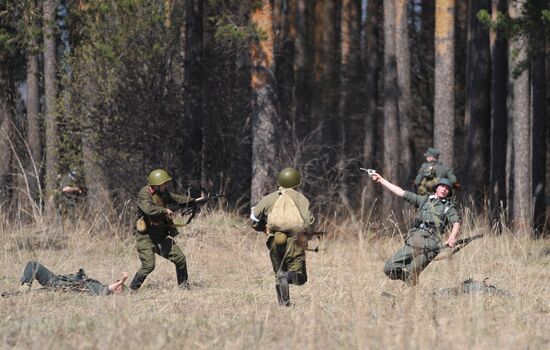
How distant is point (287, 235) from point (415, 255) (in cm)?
141

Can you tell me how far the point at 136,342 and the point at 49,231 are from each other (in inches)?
389

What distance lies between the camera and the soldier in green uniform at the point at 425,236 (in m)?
10.5

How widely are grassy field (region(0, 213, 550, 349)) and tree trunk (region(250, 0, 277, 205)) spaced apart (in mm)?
2296

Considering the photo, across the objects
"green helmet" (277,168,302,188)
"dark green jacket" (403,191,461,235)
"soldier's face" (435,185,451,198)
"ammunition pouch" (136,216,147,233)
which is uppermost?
"green helmet" (277,168,302,188)

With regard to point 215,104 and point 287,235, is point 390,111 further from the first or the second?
point 287,235

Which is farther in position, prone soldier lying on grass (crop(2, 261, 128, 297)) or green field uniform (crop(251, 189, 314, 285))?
prone soldier lying on grass (crop(2, 261, 128, 297))

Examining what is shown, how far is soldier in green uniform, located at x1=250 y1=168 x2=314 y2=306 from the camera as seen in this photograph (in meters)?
10.0

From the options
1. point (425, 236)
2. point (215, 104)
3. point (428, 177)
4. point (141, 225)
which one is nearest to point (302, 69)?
point (215, 104)

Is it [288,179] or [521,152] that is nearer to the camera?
[288,179]

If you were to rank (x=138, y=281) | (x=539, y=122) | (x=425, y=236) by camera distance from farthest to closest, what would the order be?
(x=539, y=122), (x=138, y=281), (x=425, y=236)

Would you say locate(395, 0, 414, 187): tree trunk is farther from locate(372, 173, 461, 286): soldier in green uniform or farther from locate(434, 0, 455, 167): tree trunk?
locate(372, 173, 461, 286): soldier in green uniform

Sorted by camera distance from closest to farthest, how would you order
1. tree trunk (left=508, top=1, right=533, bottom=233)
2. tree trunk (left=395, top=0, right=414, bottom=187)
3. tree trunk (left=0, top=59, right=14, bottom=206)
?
tree trunk (left=508, top=1, right=533, bottom=233) < tree trunk (left=395, top=0, right=414, bottom=187) < tree trunk (left=0, top=59, right=14, bottom=206)

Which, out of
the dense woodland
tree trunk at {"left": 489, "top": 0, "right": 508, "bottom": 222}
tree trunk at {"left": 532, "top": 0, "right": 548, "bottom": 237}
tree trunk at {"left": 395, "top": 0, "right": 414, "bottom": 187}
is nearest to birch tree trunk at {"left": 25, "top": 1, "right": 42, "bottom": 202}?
the dense woodland

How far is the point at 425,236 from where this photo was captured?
10594 millimetres
